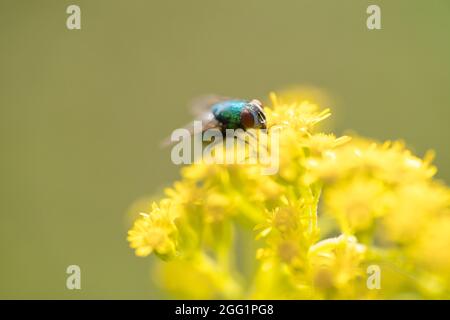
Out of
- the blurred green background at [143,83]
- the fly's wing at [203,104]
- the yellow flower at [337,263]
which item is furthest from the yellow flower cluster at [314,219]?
the blurred green background at [143,83]

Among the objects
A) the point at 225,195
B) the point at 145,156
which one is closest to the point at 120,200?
the point at 145,156

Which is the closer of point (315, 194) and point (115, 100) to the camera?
point (315, 194)

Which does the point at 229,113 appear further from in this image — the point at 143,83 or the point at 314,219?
the point at 143,83

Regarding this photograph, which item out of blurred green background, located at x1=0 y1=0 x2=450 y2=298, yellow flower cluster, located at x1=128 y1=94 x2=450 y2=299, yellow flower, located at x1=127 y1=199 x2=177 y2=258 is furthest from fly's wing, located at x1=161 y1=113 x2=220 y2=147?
blurred green background, located at x1=0 y1=0 x2=450 y2=298

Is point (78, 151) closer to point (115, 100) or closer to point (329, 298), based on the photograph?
point (115, 100)

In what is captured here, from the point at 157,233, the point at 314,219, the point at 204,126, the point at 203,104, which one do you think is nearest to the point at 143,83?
the point at 203,104
